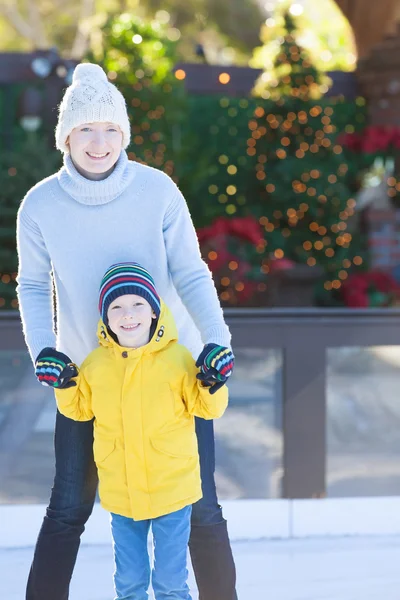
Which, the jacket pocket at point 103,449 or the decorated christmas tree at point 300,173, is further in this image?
the decorated christmas tree at point 300,173

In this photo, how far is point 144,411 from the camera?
1974mm

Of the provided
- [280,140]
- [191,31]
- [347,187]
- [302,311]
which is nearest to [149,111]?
[280,140]

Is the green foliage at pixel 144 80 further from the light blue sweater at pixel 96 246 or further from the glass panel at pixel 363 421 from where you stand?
the light blue sweater at pixel 96 246

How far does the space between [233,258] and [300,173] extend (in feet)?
5.39

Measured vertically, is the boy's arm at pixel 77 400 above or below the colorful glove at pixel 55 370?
below

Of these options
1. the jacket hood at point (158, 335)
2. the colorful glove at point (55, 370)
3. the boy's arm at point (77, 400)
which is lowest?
the boy's arm at point (77, 400)

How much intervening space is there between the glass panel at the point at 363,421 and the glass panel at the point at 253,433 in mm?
181

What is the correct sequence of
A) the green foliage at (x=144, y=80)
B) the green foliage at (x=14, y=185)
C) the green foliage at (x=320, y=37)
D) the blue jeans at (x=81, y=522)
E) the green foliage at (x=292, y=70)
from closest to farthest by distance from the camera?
the blue jeans at (x=81, y=522), the green foliage at (x=14, y=185), the green foliage at (x=144, y=80), the green foliage at (x=292, y=70), the green foliage at (x=320, y=37)

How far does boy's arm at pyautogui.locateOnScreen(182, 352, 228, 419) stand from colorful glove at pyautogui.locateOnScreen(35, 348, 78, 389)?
0.24m

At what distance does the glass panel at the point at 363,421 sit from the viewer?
3164 millimetres

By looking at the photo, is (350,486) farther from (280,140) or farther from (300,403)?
(280,140)

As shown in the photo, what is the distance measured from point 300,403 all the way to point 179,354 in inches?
47.2

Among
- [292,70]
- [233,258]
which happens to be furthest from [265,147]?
[233,258]

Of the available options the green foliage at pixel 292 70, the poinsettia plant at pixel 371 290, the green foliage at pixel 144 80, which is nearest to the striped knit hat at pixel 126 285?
the green foliage at pixel 144 80
